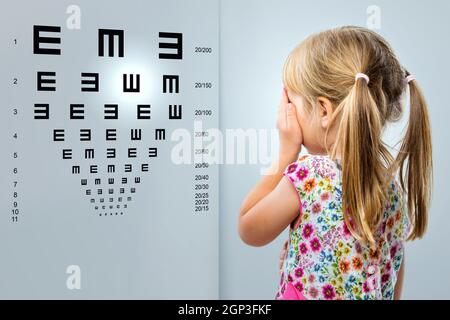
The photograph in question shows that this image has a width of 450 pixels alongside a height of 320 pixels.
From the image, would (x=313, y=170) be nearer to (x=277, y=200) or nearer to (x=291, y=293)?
(x=277, y=200)

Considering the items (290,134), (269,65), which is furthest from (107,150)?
(290,134)

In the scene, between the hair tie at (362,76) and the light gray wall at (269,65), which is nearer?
the hair tie at (362,76)

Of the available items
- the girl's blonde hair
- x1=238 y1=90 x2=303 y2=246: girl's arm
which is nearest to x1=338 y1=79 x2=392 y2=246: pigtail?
the girl's blonde hair

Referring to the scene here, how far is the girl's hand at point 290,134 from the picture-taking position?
43.1 inches

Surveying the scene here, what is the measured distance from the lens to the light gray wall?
1.79m

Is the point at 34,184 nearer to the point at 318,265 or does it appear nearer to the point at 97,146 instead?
the point at 97,146

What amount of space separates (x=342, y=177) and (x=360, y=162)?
4 centimetres

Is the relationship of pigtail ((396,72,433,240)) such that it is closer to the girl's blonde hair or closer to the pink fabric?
the girl's blonde hair

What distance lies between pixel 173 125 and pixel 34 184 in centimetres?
43

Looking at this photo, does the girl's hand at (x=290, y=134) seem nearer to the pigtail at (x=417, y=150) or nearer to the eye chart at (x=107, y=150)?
the pigtail at (x=417, y=150)

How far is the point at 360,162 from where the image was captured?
3.29 feet

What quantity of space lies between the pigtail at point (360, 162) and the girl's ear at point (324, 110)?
0.05 metres

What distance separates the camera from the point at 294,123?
3.60 feet

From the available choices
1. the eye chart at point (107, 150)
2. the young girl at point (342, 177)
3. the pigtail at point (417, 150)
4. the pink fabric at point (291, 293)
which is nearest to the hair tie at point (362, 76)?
the young girl at point (342, 177)
